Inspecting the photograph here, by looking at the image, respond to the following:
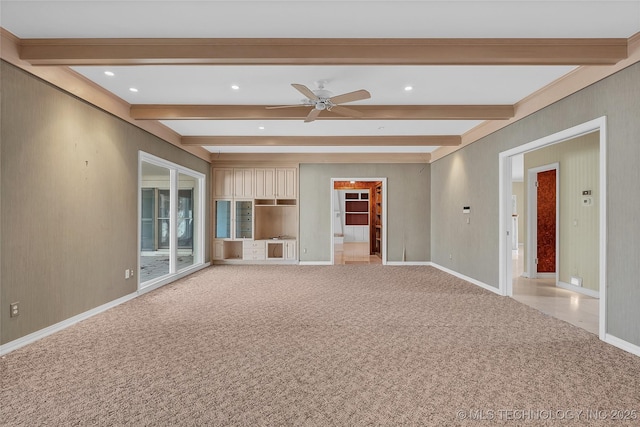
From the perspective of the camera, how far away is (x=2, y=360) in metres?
2.56

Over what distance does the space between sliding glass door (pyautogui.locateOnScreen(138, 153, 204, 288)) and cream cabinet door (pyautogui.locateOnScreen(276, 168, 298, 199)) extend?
72.5 inches

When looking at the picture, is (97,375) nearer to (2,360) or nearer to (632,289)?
(2,360)

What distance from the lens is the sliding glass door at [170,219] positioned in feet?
19.7

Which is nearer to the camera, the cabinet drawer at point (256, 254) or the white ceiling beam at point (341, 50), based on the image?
the white ceiling beam at point (341, 50)

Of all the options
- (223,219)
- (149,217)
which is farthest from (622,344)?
(149,217)

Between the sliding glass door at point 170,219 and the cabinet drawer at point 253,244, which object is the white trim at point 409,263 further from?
the sliding glass door at point 170,219

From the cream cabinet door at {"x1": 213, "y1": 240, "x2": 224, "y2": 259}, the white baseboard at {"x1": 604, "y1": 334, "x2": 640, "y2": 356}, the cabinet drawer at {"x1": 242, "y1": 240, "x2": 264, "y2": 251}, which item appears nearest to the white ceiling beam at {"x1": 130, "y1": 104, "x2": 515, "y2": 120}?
the white baseboard at {"x1": 604, "y1": 334, "x2": 640, "y2": 356}

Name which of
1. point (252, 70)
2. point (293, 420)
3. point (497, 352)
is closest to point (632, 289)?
point (497, 352)

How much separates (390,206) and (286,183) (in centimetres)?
272

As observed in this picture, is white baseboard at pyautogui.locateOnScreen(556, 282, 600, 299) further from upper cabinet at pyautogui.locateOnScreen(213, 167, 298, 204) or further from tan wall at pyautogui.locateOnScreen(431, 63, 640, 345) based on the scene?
upper cabinet at pyautogui.locateOnScreen(213, 167, 298, 204)

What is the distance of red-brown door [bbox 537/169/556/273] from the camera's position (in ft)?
20.7

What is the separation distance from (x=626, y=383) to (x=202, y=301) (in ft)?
14.4

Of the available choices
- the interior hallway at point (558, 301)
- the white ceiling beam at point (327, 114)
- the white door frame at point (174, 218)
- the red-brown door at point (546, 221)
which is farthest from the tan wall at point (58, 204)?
the red-brown door at point (546, 221)

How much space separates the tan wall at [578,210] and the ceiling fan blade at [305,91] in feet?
14.6
